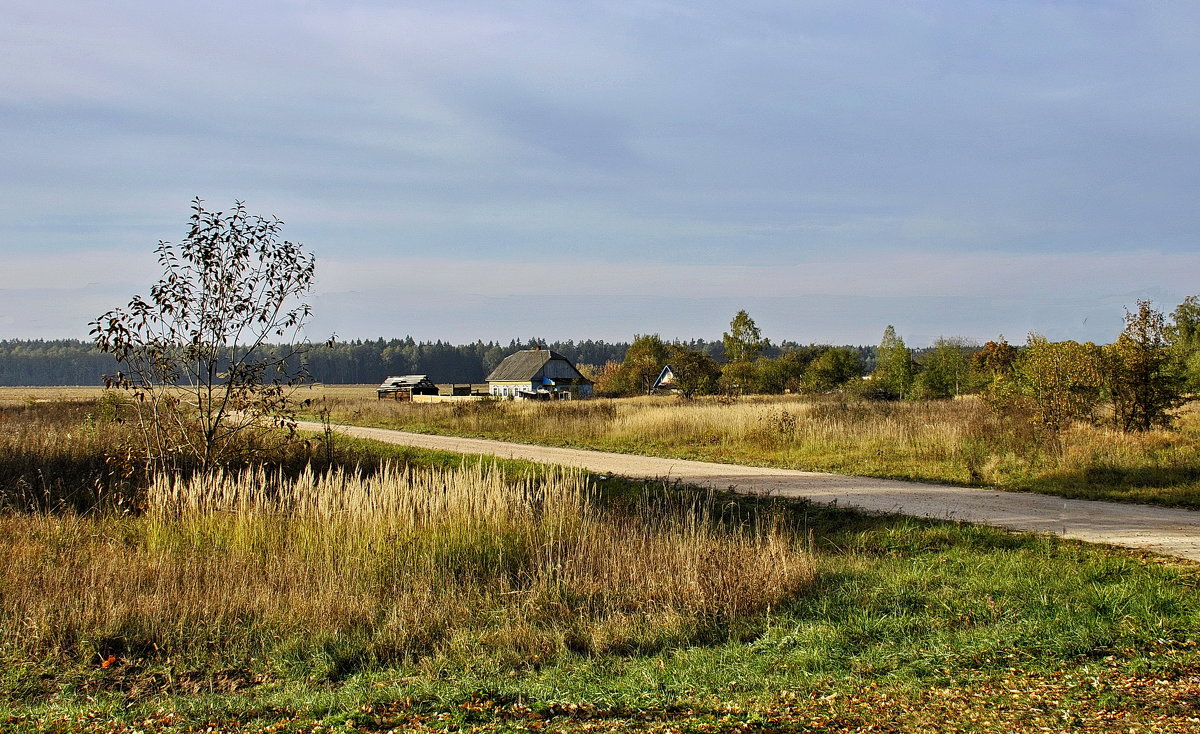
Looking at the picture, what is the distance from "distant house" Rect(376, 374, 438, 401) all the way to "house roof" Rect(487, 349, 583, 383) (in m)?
6.78

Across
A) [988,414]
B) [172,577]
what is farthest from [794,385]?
[172,577]

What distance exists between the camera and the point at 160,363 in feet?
39.2

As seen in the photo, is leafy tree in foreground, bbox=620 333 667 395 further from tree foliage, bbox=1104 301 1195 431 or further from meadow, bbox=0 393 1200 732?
meadow, bbox=0 393 1200 732

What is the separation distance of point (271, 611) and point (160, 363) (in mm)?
5779

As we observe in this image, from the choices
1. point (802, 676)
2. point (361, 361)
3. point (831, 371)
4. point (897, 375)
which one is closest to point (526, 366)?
point (831, 371)

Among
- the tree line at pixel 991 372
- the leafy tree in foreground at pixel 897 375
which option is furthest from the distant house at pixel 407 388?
the leafy tree in foreground at pixel 897 375

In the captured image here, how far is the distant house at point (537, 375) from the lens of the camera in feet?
264

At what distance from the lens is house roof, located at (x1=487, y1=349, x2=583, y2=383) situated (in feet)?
267

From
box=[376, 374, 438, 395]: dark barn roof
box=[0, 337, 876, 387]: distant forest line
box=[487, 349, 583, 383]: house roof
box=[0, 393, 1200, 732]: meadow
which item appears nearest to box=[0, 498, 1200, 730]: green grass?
box=[0, 393, 1200, 732]: meadow

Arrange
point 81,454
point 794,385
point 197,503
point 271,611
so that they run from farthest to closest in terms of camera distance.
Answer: point 794,385, point 81,454, point 197,503, point 271,611

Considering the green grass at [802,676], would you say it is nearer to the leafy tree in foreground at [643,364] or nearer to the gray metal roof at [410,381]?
the leafy tree in foreground at [643,364]

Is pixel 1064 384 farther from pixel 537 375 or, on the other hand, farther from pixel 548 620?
pixel 537 375

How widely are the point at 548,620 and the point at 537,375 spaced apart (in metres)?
73.4

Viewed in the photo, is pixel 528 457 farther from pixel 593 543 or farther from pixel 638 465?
pixel 593 543
